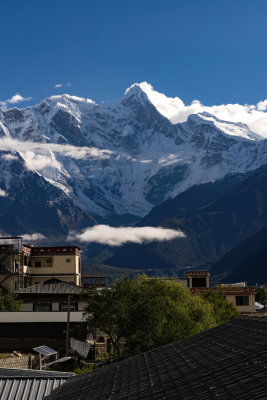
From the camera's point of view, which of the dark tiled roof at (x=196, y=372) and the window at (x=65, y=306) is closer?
the dark tiled roof at (x=196, y=372)

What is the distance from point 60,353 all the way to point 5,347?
8.63 metres

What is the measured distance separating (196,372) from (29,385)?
1197 centimetres

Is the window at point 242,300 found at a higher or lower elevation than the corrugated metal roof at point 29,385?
higher

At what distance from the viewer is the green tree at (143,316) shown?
61094mm

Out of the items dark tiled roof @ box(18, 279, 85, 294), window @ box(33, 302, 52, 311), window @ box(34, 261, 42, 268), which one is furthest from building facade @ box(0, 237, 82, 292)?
window @ box(33, 302, 52, 311)

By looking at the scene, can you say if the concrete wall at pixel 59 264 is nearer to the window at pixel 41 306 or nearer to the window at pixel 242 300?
the window at pixel 242 300

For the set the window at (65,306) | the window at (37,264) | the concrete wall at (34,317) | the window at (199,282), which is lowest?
the concrete wall at (34,317)

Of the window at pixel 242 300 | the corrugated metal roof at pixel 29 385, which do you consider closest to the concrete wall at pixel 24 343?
the corrugated metal roof at pixel 29 385

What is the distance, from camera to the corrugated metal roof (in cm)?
2761

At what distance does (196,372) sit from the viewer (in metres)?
18.9

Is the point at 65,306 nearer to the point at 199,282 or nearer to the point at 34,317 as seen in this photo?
the point at 34,317

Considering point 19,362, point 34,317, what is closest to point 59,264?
point 34,317

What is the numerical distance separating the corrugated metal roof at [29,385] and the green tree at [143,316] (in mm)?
29701

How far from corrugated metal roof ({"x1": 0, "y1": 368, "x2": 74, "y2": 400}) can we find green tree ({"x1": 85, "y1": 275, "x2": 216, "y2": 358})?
29701 mm
